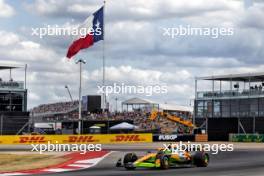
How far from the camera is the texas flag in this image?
45.1 metres

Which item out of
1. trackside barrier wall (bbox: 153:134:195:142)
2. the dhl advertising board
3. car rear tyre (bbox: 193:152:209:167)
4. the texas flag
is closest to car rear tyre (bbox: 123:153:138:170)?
car rear tyre (bbox: 193:152:209:167)

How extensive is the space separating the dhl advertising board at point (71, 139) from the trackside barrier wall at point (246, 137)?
9.12m

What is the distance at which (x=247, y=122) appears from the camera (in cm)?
6775

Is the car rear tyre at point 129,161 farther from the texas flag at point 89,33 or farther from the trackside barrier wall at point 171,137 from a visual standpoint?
the trackside barrier wall at point 171,137

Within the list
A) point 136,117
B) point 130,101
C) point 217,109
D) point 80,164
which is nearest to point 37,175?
point 80,164

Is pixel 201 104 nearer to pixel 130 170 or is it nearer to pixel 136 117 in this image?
pixel 136 117

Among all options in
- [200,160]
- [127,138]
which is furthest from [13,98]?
[200,160]

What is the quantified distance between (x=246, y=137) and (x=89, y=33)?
2087cm

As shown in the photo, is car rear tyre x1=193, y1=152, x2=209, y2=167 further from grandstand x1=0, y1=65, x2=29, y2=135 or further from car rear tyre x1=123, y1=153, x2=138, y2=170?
grandstand x1=0, y1=65, x2=29, y2=135

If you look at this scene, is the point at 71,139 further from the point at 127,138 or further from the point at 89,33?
the point at 89,33

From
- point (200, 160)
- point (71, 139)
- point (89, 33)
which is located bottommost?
point (200, 160)

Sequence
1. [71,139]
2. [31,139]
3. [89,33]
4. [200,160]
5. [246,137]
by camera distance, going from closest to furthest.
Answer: [200,160] → [89,33] → [31,139] → [71,139] → [246,137]

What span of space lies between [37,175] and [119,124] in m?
42.7

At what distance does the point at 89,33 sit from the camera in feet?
153
